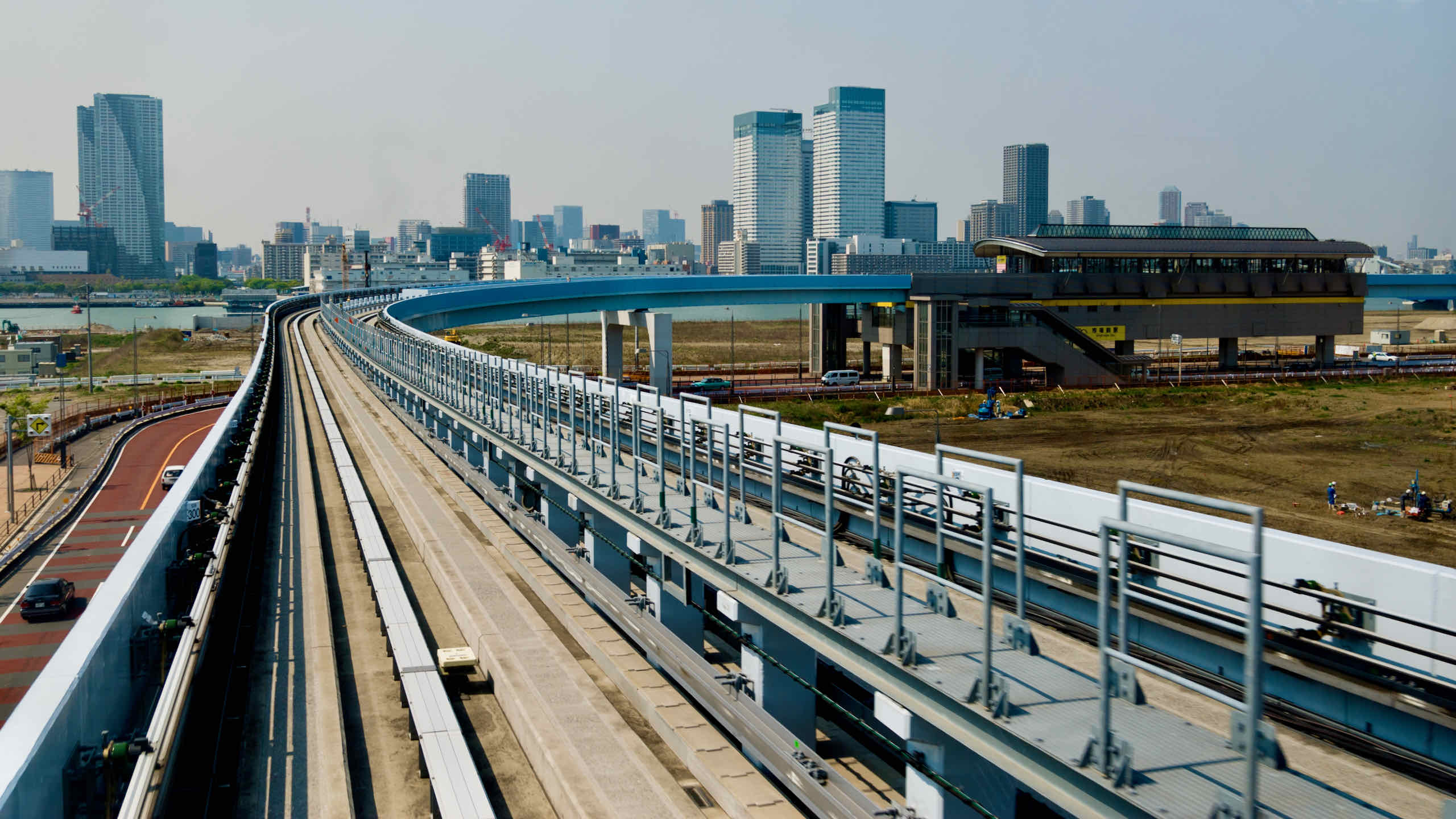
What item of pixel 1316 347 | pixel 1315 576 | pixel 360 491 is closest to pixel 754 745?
pixel 1315 576

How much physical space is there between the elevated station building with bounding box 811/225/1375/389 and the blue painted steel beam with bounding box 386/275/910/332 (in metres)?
2.68

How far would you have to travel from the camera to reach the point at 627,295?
59.8 metres

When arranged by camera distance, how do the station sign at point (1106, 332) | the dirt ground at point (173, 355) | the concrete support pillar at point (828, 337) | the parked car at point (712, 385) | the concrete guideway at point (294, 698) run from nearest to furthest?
the concrete guideway at point (294, 698) → the parked car at point (712, 385) → the station sign at point (1106, 332) → the concrete support pillar at point (828, 337) → the dirt ground at point (173, 355)

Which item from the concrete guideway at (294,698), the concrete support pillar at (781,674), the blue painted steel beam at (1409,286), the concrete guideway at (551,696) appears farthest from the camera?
the blue painted steel beam at (1409,286)

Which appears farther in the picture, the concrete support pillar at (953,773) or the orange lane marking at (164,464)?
the orange lane marking at (164,464)

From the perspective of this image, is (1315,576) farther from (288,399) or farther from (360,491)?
(288,399)

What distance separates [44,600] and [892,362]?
4657 centimetres

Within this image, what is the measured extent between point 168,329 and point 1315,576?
5412 inches

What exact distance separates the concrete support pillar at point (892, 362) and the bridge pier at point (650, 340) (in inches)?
491

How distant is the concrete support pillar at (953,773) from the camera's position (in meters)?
7.64

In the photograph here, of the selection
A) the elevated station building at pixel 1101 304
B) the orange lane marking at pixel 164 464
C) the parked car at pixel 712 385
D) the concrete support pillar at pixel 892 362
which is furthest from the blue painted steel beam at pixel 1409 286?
the orange lane marking at pixel 164 464

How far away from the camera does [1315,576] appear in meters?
7.24

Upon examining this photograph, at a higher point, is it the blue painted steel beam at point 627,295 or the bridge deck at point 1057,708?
the blue painted steel beam at point 627,295

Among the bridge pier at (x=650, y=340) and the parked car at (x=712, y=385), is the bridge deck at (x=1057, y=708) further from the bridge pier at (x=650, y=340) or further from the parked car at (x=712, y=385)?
the parked car at (x=712, y=385)
